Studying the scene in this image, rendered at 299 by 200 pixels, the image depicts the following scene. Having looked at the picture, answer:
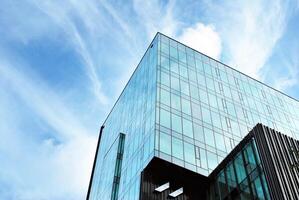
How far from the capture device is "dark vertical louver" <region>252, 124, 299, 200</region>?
24719 mm

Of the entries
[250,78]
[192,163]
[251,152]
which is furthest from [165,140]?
[250,78]

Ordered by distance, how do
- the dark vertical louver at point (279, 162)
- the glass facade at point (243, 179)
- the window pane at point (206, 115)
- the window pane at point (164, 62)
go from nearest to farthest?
the dark vertical louver at point (279, 162) → the glass facade at point (243, 179) → the window pane at point (206, 115) → the window pane at point (164, 62)

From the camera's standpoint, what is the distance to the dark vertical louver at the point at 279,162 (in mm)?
24719

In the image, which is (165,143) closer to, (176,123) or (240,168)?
(176,123)

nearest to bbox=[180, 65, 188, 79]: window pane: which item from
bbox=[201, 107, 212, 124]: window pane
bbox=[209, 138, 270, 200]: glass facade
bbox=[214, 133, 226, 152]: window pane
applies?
bbox=[201, 107, 212, 124]: window pane

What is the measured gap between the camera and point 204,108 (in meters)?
43.6

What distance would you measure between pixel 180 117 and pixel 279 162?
14825 mm

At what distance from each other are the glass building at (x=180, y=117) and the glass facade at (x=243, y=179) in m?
0.15

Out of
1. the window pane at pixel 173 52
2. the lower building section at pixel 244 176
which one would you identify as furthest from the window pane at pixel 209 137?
the window pane at pixel 173 52

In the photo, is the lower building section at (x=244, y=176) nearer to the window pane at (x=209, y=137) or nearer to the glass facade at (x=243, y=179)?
the glass facade at (x=243, y=179)

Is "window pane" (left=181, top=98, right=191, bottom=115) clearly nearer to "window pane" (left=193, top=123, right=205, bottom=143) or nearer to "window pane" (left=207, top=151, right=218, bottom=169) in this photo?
"window pane" (left=193, top=123, right=205, bottom=143)

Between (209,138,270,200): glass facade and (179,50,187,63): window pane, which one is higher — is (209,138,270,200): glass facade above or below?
below

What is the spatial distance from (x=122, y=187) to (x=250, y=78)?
29.3 metres

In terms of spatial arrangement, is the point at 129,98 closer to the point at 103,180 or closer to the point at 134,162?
the point at 103,180
